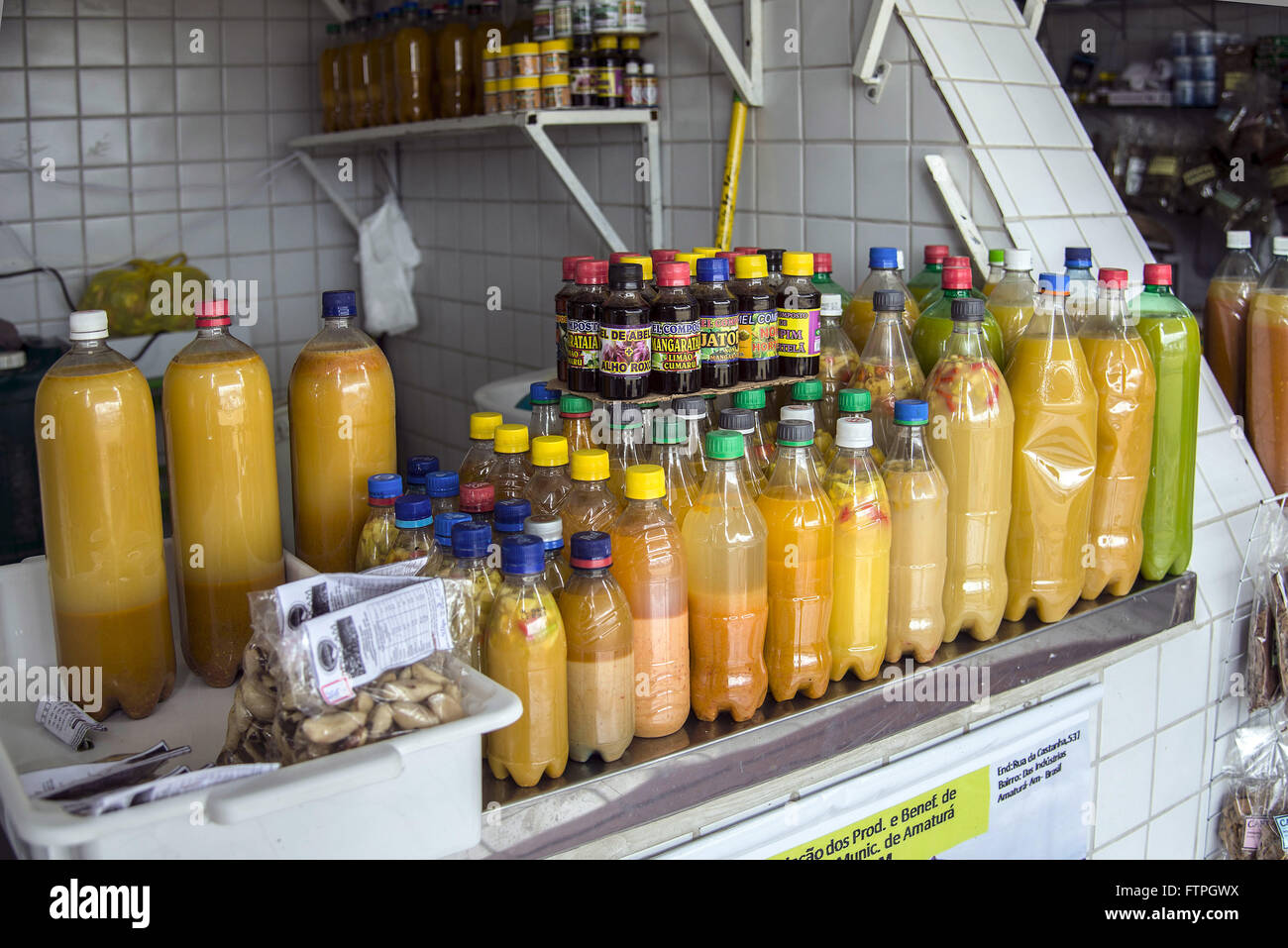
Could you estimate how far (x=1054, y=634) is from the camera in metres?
1.67

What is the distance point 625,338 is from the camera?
1360mm

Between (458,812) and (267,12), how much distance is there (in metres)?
3.06

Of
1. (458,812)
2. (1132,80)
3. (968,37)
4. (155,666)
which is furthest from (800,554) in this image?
(1132,80)

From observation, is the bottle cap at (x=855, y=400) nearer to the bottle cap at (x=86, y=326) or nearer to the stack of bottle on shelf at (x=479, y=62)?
the bottle cap at (x=86, y=326)

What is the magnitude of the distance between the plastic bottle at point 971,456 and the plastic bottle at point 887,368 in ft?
0.16

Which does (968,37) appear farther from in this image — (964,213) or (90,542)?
(90,542)

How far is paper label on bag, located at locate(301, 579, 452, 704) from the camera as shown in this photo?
1.06 meters

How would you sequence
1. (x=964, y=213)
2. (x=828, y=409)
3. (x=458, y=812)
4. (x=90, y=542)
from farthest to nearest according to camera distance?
(x=964, y=213)
(x=828, y=409)
(x=90, y=542)
(x=458, y=812)

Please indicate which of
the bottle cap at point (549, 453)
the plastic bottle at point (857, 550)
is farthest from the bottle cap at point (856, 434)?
the bottle cap at point (549, 453)

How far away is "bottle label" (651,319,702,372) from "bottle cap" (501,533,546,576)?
0.34 m

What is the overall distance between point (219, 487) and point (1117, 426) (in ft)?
4.04

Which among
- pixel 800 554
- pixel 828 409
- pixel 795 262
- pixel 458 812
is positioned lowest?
pixel 458 812

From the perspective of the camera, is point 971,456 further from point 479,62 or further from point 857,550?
point 479,62

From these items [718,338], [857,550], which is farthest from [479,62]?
[857,550]
